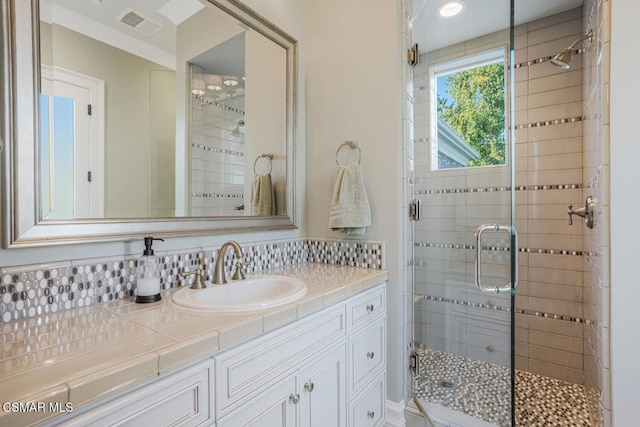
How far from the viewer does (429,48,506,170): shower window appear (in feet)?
5.45

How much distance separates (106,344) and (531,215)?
2.55 metres

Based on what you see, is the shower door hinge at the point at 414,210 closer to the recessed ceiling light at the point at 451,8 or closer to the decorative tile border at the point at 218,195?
the decorative tile border at the point at 218,195

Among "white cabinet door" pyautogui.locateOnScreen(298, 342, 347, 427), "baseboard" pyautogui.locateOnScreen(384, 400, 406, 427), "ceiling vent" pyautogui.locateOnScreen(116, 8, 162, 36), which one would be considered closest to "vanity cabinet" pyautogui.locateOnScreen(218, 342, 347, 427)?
"white cabinet door" pyautogui.locateOnScreen(298, 342, 347, 427)

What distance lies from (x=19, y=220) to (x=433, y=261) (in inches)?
73.4

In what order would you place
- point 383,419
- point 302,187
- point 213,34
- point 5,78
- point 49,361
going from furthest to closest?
point 302,187, point 383,419, point 213,34, point 5,78, point 49,361

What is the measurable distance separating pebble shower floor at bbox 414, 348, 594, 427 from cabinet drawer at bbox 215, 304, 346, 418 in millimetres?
907

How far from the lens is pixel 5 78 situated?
893 millimetres

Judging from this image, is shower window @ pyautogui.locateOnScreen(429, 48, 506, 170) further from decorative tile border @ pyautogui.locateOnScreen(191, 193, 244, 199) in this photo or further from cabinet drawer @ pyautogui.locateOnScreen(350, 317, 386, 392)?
decorative tile border @ pyautogui.locateOnScreen(191, 193, 244, 199)

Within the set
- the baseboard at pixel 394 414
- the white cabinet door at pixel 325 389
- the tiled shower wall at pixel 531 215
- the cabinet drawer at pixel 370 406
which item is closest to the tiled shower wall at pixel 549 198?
the tiled shower wall at pixel 531 215

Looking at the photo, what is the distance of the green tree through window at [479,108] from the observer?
1.65m

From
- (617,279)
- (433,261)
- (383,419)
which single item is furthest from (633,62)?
(383,419)

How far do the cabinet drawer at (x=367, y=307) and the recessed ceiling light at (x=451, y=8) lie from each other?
1.64m

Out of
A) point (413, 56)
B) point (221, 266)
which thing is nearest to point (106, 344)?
point (221, 266)

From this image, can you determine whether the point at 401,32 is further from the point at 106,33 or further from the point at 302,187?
the point at 106,33
